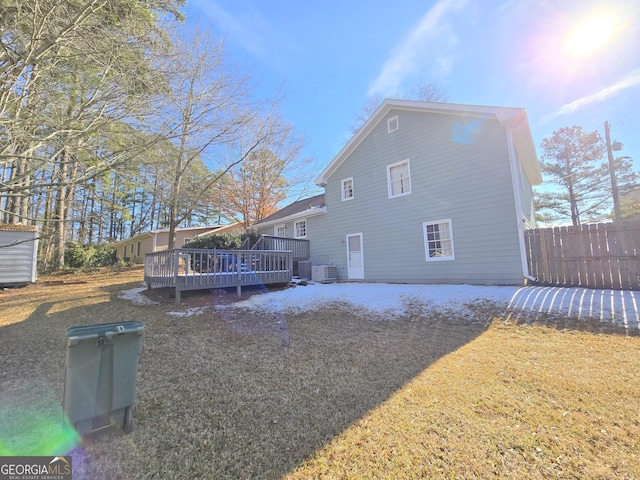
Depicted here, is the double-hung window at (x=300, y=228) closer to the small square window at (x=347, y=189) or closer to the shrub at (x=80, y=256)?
the small square window at (x=347, y=189)

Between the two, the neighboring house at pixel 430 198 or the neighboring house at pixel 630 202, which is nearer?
the neighboring house at pixel 430 198

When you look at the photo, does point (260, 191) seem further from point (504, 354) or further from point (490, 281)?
point (504, 354)

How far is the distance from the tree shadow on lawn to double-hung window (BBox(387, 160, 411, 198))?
6031mm

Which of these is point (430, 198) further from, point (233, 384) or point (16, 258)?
point (16, 258)

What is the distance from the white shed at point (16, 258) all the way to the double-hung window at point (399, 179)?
14.2 meters

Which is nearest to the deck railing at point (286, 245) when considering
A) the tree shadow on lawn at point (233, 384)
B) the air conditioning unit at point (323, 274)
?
the air conditioning unit at point (323, 274)

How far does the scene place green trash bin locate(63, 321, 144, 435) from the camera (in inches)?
83.5

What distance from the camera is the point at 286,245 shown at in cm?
1291

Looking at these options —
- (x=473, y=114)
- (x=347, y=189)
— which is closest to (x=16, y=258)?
(x=347, y=189)

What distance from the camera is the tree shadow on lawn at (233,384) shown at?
6.95ft

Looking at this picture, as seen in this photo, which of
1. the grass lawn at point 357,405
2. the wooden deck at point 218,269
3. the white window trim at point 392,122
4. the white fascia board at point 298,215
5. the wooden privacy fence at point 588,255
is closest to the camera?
the grass lawn at point 357,405

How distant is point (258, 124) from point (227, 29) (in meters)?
5.24

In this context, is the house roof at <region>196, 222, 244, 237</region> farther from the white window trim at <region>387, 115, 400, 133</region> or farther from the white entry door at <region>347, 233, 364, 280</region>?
the white window trim at <region>387, 115, 400, 133</region>

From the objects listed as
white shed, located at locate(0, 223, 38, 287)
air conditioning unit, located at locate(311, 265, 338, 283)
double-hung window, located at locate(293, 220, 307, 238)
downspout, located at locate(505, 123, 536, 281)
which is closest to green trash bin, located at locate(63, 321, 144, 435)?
downspout, located at locate(505, 123, 536, 281)
